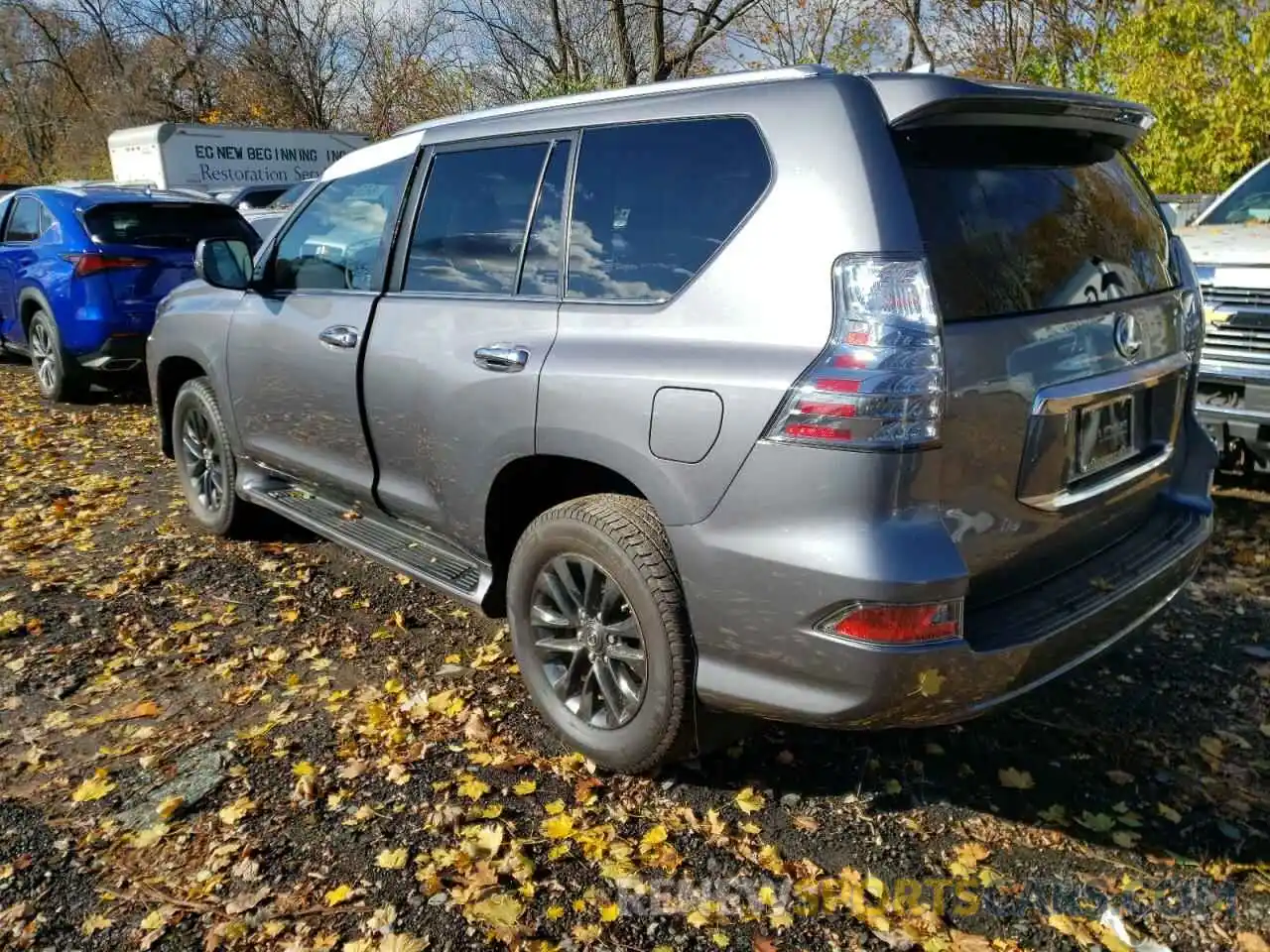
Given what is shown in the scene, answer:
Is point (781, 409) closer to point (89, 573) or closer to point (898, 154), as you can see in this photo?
point (898, 154)

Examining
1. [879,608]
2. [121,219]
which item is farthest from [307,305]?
[121,219]

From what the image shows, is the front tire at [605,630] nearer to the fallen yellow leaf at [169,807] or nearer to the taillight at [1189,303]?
the fallen yellow leaf at [169,807]

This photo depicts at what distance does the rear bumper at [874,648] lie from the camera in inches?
90.6

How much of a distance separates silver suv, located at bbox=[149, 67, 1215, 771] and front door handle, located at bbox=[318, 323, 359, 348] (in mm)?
47

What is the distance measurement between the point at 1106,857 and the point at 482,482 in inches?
82.4

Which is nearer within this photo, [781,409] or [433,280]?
[781,409]

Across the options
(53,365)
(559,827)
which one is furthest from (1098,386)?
(53,365)

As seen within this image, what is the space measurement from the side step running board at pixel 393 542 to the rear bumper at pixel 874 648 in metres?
1.10

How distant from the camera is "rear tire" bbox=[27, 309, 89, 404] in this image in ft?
26.7

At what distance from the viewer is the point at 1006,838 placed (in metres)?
2.78

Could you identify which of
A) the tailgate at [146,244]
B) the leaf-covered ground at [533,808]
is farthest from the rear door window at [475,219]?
the tailgate at [146,244]

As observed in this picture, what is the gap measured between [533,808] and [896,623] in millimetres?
1279

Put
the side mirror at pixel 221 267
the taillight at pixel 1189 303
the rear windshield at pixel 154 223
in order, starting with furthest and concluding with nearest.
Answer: the rear windshield at pixel 154 223
the side mirror at pixel 221 267
the taillight at pixel 1189 303

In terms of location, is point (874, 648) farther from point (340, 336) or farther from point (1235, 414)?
point (1235, 414)
